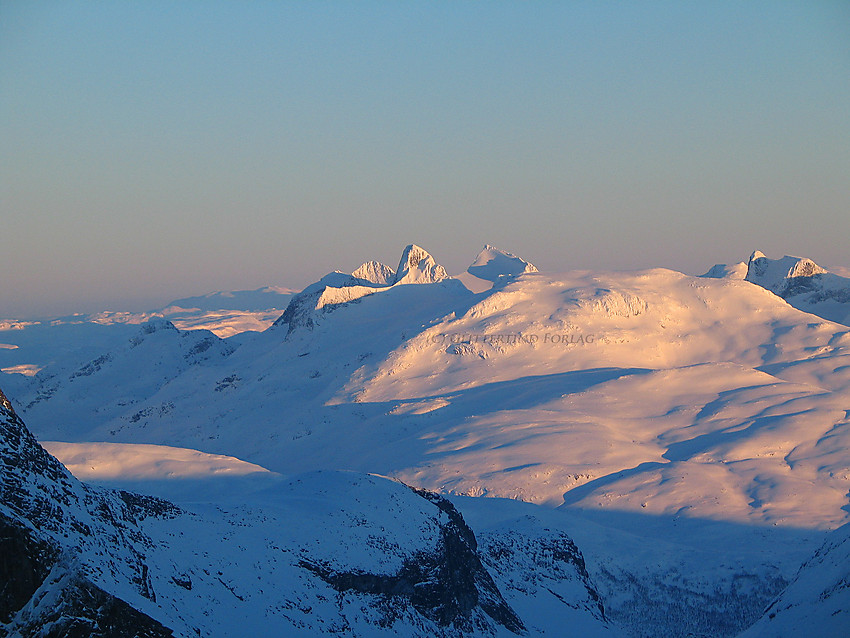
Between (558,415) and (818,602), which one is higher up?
(818,602)

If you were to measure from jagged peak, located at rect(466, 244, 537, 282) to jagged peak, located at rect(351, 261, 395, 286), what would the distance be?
17633mm

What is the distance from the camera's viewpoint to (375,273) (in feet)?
628

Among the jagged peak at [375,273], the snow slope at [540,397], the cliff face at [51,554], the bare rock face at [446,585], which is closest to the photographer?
the cliff face at [51,554]

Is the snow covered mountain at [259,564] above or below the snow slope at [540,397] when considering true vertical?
above

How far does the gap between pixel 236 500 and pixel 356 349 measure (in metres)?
82.1

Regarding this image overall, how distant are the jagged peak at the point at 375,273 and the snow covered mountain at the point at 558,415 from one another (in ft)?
57.0

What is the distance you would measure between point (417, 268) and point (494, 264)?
70.9ft

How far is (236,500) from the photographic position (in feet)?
140

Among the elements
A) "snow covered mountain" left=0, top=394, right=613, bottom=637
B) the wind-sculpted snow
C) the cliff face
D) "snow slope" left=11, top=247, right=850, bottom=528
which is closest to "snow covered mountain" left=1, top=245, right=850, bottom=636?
"snow slope" left=11, top=247, right=850, bottom=528

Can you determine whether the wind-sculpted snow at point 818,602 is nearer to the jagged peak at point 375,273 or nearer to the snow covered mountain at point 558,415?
the snow covered mountain at point 558,415

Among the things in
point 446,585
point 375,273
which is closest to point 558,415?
point 446,585

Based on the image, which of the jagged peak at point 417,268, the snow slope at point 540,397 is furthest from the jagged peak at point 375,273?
the snow slope at point 540,397

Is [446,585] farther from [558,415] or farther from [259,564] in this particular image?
[558,415]

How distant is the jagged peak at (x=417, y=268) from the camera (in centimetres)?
17500
